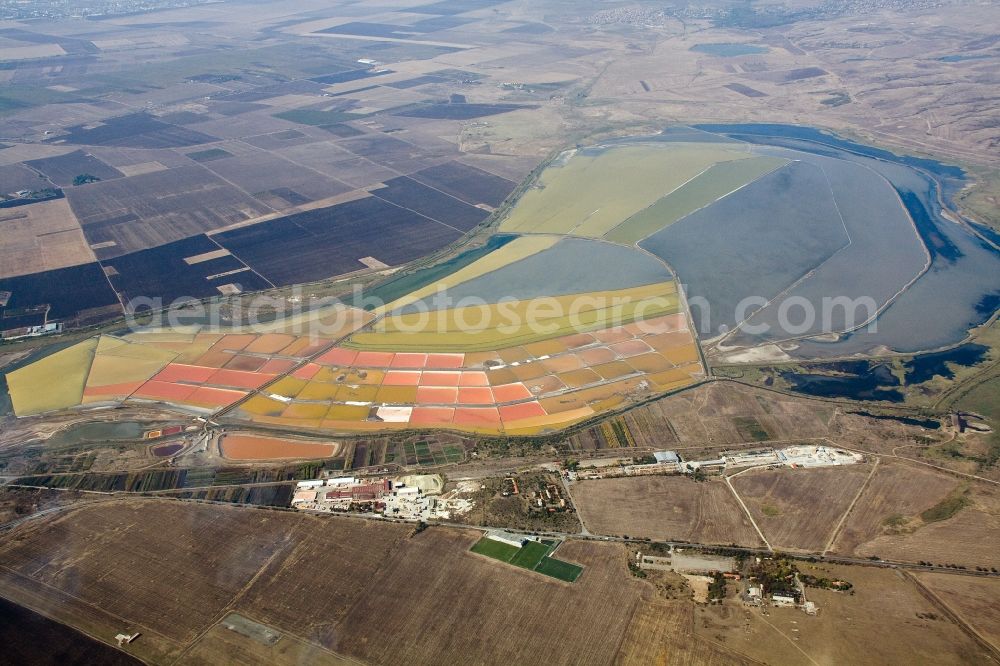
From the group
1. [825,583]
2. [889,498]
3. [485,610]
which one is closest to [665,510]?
[825,583]

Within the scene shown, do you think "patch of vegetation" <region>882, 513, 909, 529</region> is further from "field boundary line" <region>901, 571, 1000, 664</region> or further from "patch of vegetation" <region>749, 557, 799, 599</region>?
"patch of vegetation" <region>749, 557, 799, 599</region>

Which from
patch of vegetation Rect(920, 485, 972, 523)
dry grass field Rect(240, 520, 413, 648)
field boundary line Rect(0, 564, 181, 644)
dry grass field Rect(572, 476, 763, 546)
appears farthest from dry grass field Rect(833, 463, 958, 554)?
field boundary line Rect(0, 564, 181, 644)

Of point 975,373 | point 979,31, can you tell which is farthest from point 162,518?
point 979,31

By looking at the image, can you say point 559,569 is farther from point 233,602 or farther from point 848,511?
point 848,511

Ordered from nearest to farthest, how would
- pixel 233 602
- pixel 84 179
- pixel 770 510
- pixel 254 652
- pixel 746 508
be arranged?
pixel 254 652
pixel 233 602
pixel 770 510
pixel 746 508
pixel 84 179

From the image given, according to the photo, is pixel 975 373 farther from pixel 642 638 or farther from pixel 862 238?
pixel 642 638

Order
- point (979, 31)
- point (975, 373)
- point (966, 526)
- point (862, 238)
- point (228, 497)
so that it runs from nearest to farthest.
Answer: point (966, 526), point (228, 497), point (975, 373), point (862, 238), point (979, 31)

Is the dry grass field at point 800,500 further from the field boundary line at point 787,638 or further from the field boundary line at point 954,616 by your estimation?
the field boundary line at point 787,638
